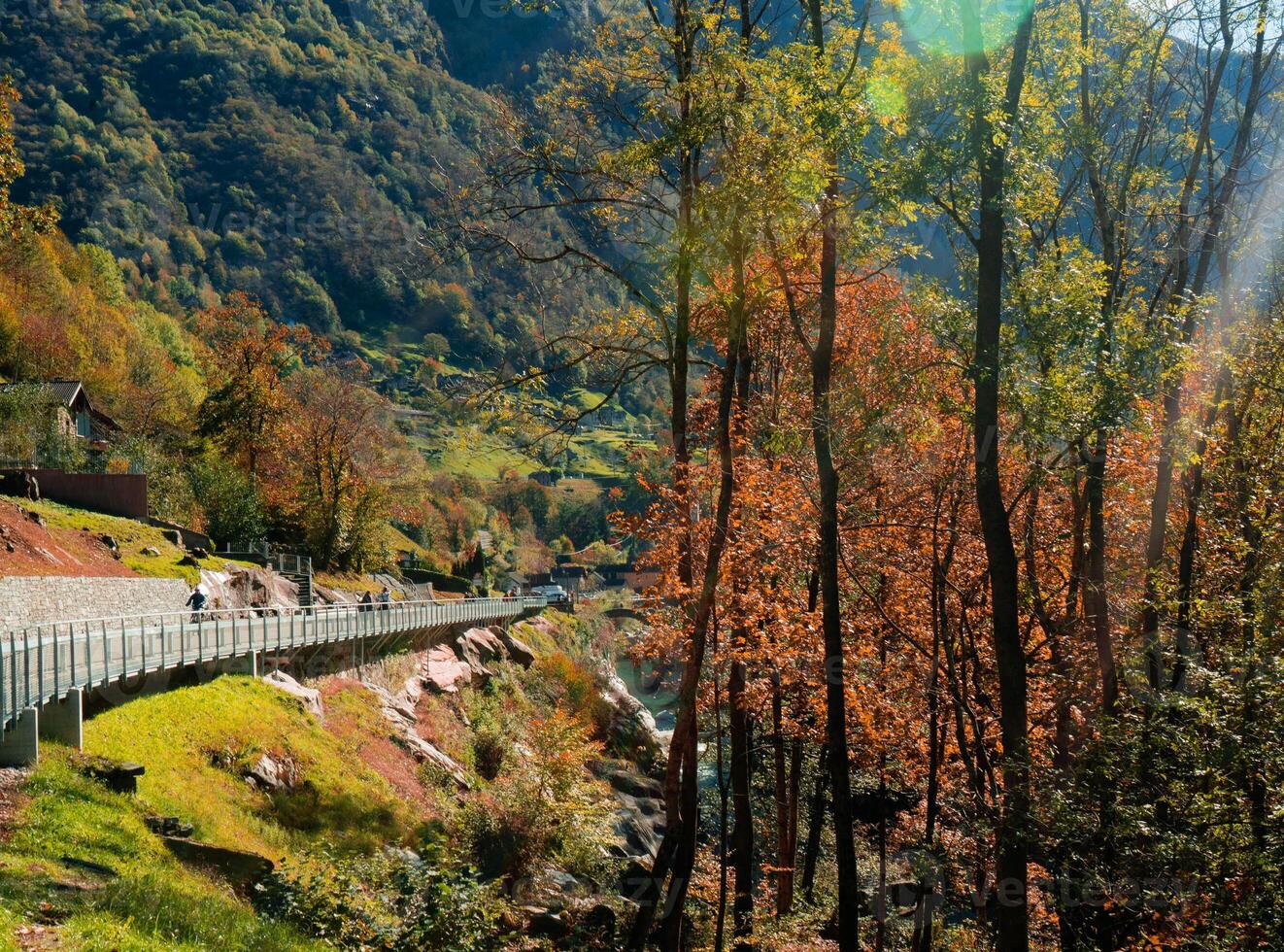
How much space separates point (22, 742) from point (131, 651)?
15.9 feet

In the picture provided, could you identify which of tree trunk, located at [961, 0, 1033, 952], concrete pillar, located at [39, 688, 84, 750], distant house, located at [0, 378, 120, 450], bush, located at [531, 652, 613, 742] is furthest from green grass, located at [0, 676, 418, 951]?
distant house, located at [0, 378, 120, 450]

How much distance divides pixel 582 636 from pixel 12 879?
63.7m

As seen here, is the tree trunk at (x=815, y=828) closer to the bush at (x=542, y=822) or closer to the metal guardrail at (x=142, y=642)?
the bush at (x=542, y=822)

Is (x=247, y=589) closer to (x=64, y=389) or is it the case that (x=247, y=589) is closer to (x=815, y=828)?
(x=815, y=828)

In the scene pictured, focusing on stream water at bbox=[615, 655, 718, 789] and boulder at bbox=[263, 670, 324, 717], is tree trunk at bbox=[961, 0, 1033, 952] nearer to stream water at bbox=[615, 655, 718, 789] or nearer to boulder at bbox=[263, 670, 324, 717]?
boulder at bbox=[263, 670, 324, 717]

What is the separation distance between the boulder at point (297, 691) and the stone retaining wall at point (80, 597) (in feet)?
12.1

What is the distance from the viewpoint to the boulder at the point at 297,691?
2488 centimetres

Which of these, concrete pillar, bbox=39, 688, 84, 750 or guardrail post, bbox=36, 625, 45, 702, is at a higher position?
guardrail post, bbox=36, 625, 45, 702

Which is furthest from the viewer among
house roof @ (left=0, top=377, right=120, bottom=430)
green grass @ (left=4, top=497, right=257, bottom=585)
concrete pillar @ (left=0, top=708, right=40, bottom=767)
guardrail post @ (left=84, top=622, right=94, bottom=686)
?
house roof @ (left=0, top=377, right=120, bottom=430)

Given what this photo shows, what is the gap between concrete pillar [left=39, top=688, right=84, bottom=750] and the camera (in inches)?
583

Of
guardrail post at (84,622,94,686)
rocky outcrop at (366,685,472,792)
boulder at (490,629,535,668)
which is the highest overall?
guardrail post at (84,622,94,686)

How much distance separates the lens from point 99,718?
16.8 meters

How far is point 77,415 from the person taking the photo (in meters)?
A: 55.9

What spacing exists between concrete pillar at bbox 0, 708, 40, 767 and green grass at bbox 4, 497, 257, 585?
2239 cm
